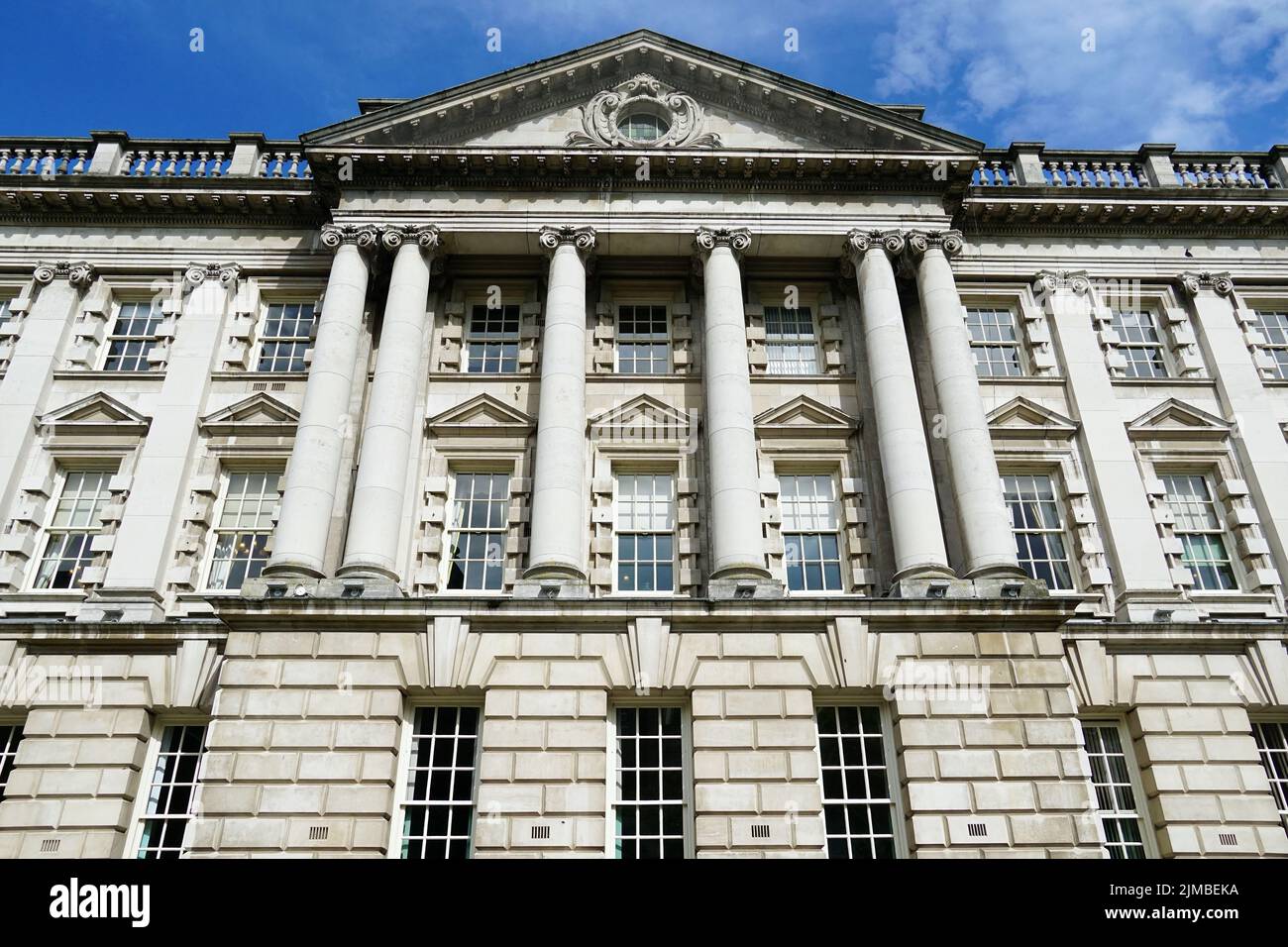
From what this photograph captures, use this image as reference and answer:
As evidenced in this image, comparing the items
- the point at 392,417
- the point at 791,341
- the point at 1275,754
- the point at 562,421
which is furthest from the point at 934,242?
the point at 392,417

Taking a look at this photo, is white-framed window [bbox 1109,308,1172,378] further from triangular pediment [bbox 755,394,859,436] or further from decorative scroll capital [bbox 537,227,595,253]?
decorative scroll capital [bbox 537,227,595,253]

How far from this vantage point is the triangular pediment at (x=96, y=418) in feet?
60.7

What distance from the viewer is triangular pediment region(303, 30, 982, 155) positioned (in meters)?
19.6

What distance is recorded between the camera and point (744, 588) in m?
15.4

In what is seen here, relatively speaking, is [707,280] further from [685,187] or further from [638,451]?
[638,451]

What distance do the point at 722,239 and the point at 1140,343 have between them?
9.55 metres

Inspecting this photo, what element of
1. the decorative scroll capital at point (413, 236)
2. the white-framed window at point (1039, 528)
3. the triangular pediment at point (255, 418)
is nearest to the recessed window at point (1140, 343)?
the white-framed window at point (1039, 528)

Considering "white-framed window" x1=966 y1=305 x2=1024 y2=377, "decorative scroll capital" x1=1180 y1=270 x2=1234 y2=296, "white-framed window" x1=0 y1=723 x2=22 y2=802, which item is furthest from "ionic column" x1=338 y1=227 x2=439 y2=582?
"decorative scroll capital" x1=1180 y1=270 x2=1234 y2=296

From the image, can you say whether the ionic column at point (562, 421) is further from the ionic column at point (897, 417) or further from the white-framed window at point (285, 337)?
the ionic column at point (897, 417)

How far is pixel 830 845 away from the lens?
46.5 feet

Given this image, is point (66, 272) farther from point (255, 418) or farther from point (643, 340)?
point (643, 340)

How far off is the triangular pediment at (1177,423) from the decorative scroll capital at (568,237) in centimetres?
1166

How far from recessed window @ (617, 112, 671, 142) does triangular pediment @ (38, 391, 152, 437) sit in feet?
38.4
